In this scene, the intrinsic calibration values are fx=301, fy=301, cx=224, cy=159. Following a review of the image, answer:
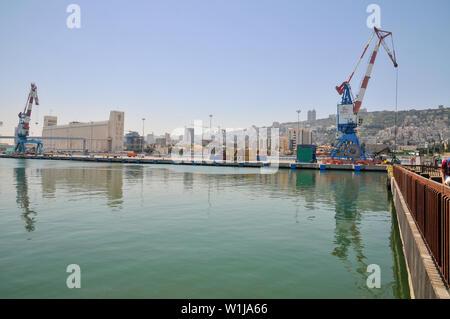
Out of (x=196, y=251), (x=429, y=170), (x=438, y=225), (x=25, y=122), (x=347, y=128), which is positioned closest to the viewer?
(x=438, y=225)

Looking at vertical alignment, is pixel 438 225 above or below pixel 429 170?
above

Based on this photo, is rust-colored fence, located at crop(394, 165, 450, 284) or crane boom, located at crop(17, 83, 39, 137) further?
crane boom, located at crop(17, 83, 39, 137)

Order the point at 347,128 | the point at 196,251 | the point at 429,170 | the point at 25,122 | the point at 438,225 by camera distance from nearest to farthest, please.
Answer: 1. the point at 438,225
2. the point at 196,251
3. the point at 429,170
4. the point at 347,128
5. the point at 25,122

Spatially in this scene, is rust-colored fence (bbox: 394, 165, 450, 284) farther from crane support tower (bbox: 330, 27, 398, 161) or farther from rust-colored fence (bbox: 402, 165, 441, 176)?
crane support tower (bbox: 330, 27, 398, 161)

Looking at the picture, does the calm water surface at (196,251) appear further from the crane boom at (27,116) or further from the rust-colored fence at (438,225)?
the crane boom at (27,116)

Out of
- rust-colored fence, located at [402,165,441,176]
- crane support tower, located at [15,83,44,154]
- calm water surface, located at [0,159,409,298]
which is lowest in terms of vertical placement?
calm water surface, located at [0,159,409,298]

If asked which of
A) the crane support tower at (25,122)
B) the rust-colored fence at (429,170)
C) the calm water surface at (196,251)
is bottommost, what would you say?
the calm water surface at (196,251)

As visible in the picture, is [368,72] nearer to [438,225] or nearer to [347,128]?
[347,128]

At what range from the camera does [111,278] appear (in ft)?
28.1

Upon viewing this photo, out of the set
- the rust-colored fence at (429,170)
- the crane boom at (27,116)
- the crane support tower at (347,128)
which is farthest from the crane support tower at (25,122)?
the rust-colored fence at (429,170)

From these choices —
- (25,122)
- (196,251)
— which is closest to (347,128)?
(196,251)

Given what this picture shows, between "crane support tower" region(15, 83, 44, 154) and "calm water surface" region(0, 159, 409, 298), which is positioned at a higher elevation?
"crane support tower" region(15, 83, 44, 154)

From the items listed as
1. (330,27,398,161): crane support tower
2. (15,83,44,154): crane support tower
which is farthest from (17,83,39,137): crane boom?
(330,27,398,161): crane support tower
